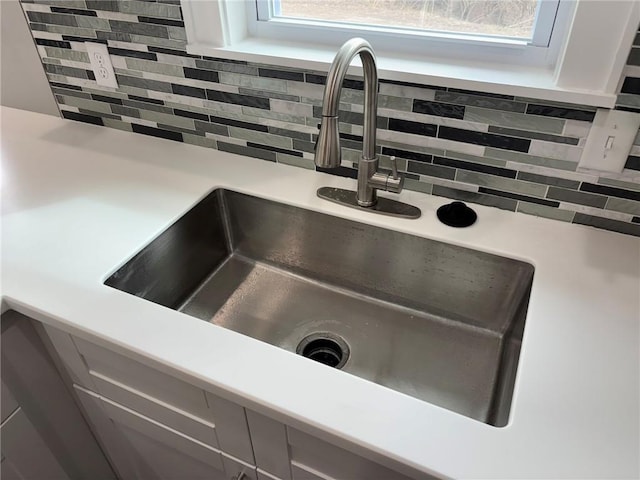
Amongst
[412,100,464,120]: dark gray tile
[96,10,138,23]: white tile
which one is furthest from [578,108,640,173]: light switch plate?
[96,10,138,23]: white tile

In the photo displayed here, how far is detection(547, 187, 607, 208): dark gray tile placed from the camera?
→ 0.91 m

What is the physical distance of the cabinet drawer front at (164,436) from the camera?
0.91 meters

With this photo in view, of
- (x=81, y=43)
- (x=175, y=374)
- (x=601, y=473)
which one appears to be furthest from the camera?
(x=81, y=43)

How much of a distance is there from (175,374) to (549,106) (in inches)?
29.9

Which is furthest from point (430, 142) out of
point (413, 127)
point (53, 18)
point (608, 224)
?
point (53, 18)

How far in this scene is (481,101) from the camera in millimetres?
897

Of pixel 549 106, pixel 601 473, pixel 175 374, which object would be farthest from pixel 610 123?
pixel 175 374

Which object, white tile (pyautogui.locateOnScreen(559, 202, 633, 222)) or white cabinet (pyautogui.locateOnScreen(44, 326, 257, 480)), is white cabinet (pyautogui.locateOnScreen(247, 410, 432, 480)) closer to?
white cabinet (pyautogui.locateOnScreen(44, 326, 257, 480))

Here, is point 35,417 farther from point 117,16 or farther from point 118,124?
point 117,16

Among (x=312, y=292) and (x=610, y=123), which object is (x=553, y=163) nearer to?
(x=610, y=123)

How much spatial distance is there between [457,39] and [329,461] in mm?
801

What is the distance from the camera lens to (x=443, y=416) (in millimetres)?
636

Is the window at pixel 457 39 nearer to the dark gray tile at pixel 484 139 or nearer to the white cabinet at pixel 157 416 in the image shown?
the dark gray tile at pixel 484 139

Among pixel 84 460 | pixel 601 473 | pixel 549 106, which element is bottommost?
pixel 84 460
